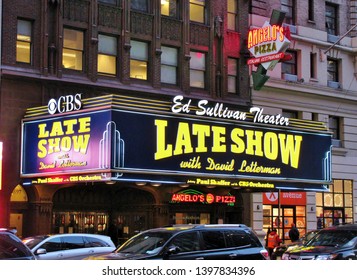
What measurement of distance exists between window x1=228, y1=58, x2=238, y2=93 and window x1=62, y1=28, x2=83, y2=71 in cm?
949

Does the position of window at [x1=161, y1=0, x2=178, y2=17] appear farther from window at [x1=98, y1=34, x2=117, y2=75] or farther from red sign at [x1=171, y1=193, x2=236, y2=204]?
red sign at [x1=171, y1=193, x2=236, y2=204]

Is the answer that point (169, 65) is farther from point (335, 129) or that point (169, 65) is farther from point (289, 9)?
point (335, 129)

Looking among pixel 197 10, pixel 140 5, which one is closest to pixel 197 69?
pixel 197 10

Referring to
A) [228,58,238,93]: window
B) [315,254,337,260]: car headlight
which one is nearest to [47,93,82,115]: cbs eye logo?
[315,254,337,260]: car headlight

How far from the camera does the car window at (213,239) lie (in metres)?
16.8

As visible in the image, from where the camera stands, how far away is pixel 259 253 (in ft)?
57.9

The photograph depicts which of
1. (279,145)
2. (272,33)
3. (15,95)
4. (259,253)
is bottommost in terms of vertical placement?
(259,253)

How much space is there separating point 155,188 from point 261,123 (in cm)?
610

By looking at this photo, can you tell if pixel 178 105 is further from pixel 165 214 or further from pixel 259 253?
pixel 259 253

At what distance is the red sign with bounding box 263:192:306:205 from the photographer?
36.7 metres

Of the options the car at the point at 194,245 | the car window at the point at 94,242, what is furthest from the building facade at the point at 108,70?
the car at the point at 194,245

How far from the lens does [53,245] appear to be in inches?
806
